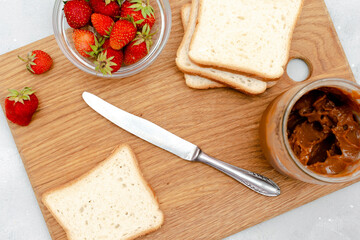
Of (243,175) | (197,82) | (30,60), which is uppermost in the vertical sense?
(197,82)

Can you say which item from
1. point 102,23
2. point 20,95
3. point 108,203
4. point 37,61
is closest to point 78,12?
point 102,23

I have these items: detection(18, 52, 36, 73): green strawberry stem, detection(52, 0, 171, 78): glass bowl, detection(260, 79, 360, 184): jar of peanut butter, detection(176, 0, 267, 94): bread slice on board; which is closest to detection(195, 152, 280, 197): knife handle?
detection(260, 79, 360, 184): jar of peanut butter

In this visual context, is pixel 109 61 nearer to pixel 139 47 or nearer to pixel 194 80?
pixel 139 47

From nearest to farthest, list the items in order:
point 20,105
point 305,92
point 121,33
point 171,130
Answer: point 305,92, point 121,33, point 20,105, point 171,130

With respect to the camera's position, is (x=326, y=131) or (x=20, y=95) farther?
(x=20, y=95)

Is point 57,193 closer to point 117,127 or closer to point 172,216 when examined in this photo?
point 117,127

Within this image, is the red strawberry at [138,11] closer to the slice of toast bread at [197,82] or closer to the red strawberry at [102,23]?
the red strawberry at [102,23]
